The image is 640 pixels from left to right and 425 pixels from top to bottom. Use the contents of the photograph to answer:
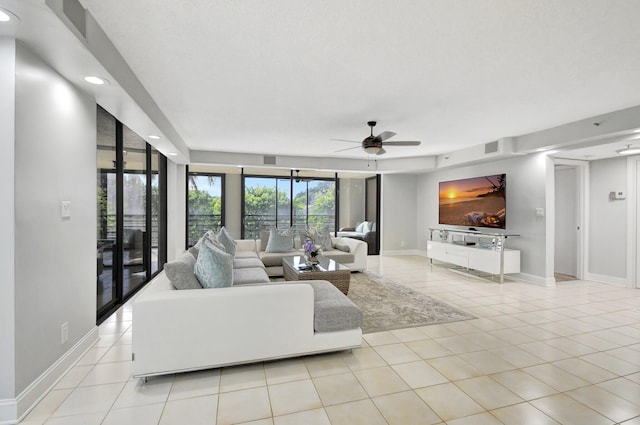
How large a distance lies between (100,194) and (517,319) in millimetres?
5086

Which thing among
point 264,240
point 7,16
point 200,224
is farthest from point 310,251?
point 200,224

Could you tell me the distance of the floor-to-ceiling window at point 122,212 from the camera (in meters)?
3.51

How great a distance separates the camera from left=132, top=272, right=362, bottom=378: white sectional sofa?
2174 millimetres

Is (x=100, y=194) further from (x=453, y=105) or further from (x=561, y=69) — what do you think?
(x=561, y=69)

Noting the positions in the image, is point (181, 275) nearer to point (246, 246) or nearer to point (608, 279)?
point (246, 246)

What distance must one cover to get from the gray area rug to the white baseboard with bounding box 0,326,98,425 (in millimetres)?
2595

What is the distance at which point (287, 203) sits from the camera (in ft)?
27.1

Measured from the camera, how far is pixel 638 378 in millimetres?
2363

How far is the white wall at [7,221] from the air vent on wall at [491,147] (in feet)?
20.6

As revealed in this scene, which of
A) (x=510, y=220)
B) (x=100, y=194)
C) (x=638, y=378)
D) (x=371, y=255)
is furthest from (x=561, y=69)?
(x=371, y=255)

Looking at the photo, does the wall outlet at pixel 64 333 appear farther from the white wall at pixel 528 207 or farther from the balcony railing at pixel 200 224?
the white wall at pixel 528 207

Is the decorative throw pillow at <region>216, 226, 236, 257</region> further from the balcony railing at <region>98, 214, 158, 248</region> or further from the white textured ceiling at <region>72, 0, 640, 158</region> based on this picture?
the white textured ceiling at <region>72, 0, 640, 158</region>

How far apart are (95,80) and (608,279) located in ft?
26.0

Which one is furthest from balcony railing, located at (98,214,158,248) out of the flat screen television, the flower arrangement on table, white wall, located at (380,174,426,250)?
the flat screen television
